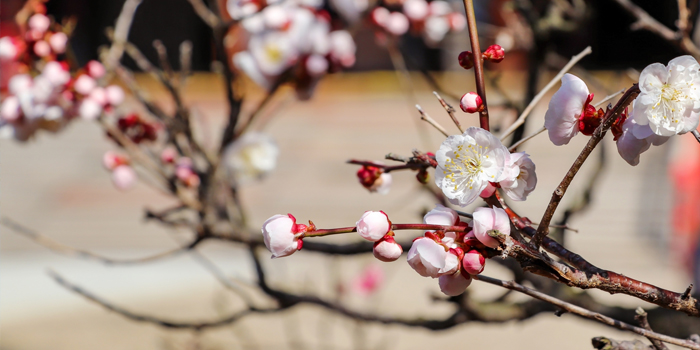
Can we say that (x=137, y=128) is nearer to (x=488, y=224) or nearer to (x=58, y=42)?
(x=58, y=42)

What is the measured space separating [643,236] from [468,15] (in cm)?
356

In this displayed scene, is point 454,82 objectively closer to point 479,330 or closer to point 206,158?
point 479,330

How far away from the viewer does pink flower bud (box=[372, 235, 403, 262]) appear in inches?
16.8

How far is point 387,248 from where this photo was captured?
1.40ft

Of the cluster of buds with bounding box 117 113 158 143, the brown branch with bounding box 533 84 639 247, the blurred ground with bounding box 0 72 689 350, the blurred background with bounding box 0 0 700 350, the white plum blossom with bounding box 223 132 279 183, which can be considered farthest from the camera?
the blurred ground with bounding box 0 72 689 350

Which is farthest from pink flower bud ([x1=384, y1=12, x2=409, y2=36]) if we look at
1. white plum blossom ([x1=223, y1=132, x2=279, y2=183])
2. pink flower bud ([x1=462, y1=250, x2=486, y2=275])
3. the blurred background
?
pink flower bud ([x1=462, y1=250, x2=486, y2=275])

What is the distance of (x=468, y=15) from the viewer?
1.48 feet

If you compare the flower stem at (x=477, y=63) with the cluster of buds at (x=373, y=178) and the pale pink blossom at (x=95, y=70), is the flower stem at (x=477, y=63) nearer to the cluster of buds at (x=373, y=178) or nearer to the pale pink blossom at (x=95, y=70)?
the cluster of buds at (x=373, y=178)

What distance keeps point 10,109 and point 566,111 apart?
884mm

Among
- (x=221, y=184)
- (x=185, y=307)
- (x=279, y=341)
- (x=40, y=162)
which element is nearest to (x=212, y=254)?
(x=185, y=307)

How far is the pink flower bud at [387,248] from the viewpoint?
0.43m

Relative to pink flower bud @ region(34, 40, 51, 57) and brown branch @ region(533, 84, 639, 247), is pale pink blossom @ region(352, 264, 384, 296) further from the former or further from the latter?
brown branch @ region(533, 84, 639, 247)

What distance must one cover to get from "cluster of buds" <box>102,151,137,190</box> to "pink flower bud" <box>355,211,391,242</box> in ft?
2.83

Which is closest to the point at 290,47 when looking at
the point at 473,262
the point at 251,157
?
the point at 251,157
